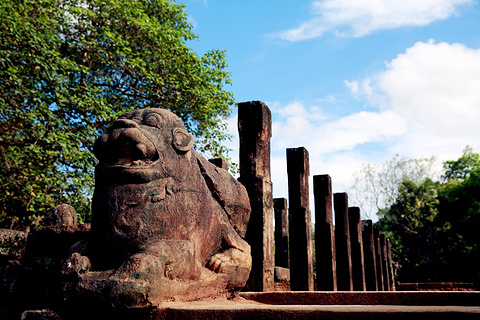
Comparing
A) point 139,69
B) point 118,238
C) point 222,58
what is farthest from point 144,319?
point 222,58

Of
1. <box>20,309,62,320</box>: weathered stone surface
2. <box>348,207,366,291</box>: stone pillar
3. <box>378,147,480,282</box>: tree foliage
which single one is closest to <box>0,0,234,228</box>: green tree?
<box>348,207,366,291</box>: stone pillar

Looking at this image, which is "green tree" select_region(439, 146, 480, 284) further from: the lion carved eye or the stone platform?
the lion carved eye

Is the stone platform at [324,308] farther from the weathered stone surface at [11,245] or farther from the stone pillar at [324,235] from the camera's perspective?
the weathered stone surface at [11,245]

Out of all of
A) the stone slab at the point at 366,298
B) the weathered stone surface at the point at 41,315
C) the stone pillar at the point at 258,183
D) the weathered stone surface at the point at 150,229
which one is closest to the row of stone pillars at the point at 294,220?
the stone pillar at the point at 258,183

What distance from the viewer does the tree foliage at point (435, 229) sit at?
75.2ft

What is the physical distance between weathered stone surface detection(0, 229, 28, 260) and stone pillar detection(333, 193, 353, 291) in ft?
19.4

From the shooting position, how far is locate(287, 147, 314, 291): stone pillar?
20.7ft

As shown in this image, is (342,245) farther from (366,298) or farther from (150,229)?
(150,229)

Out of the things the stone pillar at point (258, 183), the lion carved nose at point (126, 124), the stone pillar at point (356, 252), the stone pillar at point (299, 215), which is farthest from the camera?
the stone pillar at point (356, 252)

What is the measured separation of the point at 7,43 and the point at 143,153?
6.68m

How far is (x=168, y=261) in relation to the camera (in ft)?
10.1

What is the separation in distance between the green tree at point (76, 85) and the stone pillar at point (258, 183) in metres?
4.57

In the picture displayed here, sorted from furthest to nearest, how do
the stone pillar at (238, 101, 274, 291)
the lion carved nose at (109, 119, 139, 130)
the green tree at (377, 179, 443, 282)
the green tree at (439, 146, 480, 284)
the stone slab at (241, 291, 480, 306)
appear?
1. the green tree at (377, 179, 443, 282)
2. the green tree at (439, 146, 480, 284)
3. the stone pillar at (238, 101, 274, 291)
4. the stone slab at (241, 291, 480, 306)
5. the lion carved nose at (109, 119, 139, 130)

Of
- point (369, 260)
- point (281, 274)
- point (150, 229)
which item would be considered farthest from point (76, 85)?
point (369, 260)
